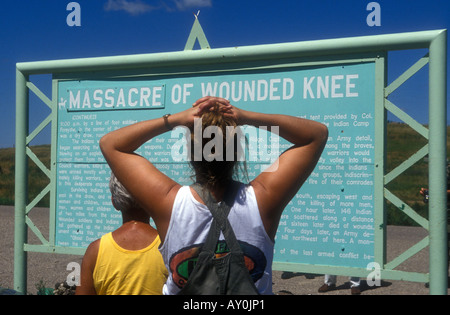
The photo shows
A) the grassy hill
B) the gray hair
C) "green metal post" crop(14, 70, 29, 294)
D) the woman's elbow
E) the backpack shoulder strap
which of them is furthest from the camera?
the grassy hill

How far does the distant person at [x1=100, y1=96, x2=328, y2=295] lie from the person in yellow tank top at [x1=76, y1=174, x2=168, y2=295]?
0.34 meters

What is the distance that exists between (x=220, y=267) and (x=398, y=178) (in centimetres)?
3623

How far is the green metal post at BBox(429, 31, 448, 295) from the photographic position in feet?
9.86

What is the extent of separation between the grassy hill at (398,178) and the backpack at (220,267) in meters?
14.9

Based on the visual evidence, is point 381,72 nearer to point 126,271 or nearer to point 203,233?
point 203,233

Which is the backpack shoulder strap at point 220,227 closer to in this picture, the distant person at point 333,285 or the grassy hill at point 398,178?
the distant person at point 333,285

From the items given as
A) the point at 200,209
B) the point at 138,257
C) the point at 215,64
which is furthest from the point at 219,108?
the point at 215,64

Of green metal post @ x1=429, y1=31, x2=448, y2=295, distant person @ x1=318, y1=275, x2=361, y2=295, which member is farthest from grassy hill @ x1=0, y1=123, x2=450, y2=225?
green metal post @ x1=429, y1=31, x2=448, y2=295

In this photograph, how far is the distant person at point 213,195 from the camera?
71.6 inches

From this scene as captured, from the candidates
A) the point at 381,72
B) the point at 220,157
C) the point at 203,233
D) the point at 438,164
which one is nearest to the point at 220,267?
the point at 203,233

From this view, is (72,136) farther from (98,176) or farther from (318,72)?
(318,72)

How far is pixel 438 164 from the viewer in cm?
301

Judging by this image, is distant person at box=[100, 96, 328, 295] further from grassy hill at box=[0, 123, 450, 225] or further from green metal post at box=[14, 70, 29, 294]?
grassy hill at box=[0, 123, 450, 225]

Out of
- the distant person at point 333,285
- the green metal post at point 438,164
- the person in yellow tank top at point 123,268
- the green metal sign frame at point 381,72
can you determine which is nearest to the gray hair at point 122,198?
the person in yellow tank top at point 123,268
